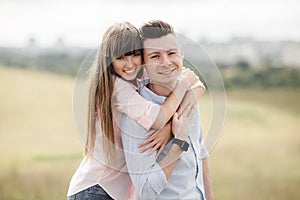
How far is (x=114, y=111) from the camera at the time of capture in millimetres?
1423

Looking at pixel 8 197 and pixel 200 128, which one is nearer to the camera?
pixel 200 128

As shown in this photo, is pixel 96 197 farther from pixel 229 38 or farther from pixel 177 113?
pixel 229 38

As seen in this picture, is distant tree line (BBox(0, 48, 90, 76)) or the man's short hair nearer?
the man's short hair

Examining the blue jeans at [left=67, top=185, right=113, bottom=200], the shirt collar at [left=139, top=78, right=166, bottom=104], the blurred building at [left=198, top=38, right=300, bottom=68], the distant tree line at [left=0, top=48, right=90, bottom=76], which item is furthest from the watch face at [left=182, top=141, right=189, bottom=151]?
the distant tree line at [left=0, top=48, right=90, bottom=76]

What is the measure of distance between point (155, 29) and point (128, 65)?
111 millimetres

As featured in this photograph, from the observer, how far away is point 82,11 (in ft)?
13.0

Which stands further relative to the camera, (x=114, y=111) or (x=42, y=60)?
(x=42, y=60)

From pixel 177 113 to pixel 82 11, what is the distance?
8.80 ft

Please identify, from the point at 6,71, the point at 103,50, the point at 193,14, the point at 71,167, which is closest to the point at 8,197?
the point at 71,167

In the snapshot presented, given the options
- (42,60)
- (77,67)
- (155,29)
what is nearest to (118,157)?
(155,29)

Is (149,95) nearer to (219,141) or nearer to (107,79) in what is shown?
(107,79)

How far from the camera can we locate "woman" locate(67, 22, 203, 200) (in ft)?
4.54

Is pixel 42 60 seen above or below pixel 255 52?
below

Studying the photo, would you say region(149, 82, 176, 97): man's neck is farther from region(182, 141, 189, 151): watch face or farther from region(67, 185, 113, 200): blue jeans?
region(67, 185, 113, 200): blue jeans
